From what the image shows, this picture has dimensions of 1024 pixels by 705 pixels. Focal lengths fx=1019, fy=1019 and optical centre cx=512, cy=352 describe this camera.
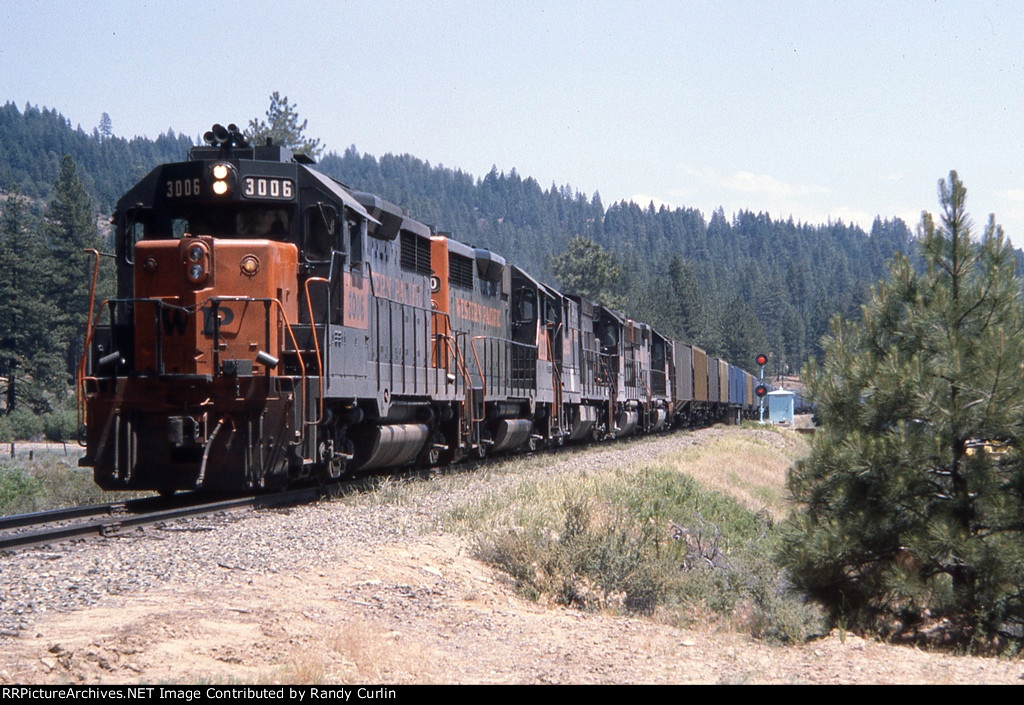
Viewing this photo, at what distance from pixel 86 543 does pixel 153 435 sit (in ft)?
8.04

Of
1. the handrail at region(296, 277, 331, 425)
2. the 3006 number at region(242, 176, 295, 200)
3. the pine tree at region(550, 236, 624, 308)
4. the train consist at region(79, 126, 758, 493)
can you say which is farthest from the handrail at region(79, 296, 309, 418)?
the pine tree at region(550, 236, 624, 308)

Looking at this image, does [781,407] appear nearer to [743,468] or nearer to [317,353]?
[743,468]

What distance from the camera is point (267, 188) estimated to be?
40.2 ft

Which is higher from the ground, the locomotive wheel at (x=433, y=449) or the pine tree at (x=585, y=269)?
the pine tree at (x=585, y=269)

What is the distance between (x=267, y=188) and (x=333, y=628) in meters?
7.36

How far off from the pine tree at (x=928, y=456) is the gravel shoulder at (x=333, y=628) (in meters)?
1.22

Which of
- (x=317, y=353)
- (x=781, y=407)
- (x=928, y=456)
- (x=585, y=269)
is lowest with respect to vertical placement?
(x=781, y=407)

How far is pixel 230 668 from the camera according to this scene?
5.37 metres

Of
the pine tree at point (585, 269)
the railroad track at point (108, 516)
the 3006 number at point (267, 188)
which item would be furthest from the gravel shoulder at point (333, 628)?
the pine tree at point (585, 269)

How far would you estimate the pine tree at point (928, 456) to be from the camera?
9086 mm

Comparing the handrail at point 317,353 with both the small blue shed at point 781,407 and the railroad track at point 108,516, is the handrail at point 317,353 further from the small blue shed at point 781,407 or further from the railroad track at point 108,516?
the small blue shed at point 781,407

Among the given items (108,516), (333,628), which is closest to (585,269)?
(108,516)

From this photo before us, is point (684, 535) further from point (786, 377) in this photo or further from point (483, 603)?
point (786, 377)

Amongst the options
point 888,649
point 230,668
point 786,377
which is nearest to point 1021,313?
point 888,649
